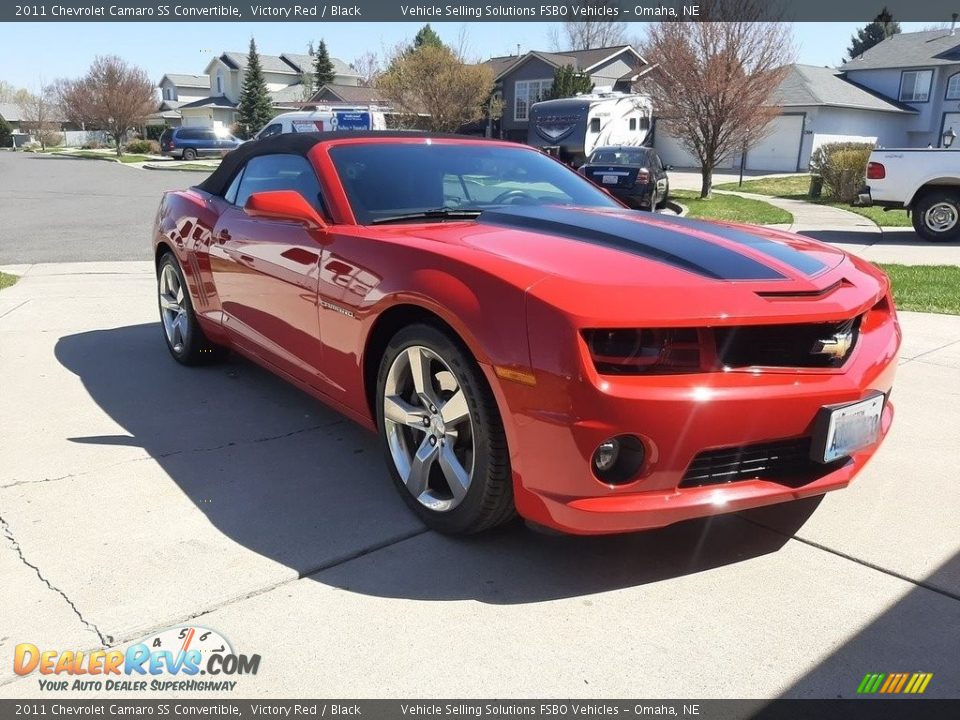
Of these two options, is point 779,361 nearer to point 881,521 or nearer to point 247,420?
point 881,521

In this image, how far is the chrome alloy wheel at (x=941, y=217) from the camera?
11.8 meters

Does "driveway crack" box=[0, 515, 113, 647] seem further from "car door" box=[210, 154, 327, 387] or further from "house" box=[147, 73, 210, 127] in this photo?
"house" box=[147, 73, 210, 127]

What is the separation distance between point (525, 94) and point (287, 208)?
45.2 meters

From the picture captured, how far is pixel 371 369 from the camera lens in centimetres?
323

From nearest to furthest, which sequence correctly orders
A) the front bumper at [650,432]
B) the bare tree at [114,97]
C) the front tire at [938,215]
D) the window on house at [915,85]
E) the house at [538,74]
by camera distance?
the front bumper at [650,432], the front tire at [938,215], the window on house at [915,85], the house at [538,74], the bare tree at [114,97]

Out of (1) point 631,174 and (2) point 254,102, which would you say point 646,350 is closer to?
(1) point 631,174

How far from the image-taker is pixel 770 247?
304cm

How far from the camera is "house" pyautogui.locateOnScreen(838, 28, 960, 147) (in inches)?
1583

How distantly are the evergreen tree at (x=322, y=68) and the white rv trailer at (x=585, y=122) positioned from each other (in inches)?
1546

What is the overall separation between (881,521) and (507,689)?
1.77m

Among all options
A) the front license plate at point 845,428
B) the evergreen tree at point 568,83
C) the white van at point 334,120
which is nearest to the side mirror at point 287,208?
the front license plate at point 845,428

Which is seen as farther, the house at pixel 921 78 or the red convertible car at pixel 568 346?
the house at pixel 921 78

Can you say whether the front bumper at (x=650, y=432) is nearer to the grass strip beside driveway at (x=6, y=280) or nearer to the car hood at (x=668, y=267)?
the car hood at (x=668, y=267)

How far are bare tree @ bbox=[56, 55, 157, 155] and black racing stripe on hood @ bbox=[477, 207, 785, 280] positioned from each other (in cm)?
5374
